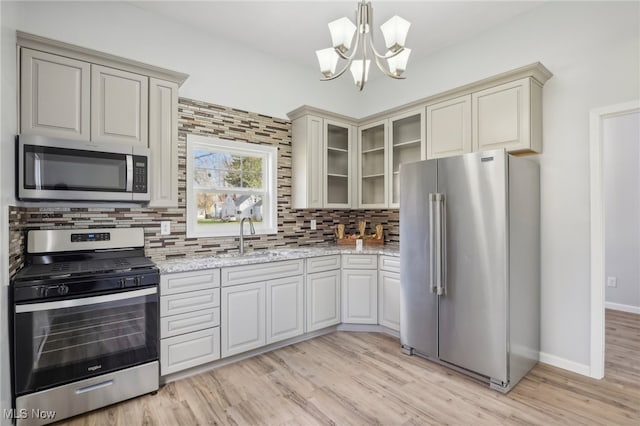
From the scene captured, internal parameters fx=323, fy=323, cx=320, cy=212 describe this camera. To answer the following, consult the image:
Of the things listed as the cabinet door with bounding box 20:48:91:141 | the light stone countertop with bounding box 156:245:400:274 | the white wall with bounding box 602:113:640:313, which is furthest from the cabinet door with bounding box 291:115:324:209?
the white wall with bounding box 602:113:640:313

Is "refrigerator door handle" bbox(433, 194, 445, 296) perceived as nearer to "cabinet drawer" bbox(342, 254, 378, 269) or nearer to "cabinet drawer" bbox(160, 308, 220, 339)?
"cabinet drawer" bbox(342, 254, 378, 269)

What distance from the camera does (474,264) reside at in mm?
2465

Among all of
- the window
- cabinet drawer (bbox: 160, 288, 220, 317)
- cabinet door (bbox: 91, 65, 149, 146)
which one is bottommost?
cabinet drawer (bbox: 160, 288, 220, 317)

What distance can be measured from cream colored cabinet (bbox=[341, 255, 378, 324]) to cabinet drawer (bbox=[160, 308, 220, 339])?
142 cm

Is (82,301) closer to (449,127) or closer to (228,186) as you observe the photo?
(228,186)

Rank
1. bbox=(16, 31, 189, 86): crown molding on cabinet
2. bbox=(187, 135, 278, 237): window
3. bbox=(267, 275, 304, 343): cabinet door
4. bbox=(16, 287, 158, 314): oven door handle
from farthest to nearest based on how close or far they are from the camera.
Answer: bbox=(187, 135, 278, 237): window → bbox=(267, 275, 304, 343): cabinet door → bbox=(16, 31, 189, 86): crown molding on cabinet → bbox=(16, 287, 158, 314): oven door handle

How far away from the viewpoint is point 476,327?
2.45m

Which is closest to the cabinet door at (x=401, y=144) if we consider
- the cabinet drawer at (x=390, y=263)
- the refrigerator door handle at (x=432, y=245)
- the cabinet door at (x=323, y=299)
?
the cabinet drawer at (x=390, y=263)

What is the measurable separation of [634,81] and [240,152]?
3.36 meters

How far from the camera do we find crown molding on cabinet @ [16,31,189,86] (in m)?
2.07

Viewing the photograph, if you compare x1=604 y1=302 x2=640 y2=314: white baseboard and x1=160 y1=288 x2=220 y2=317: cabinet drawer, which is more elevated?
x1=160 y1=288 x2=220 y2=317: cabinet drawer

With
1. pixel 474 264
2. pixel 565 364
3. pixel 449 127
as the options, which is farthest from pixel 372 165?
pixel 565 364

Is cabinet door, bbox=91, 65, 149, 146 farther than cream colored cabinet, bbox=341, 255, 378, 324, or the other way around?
cream colored cabinet, bbox=341, 255, 378, 324

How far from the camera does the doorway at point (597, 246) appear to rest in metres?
2.50
